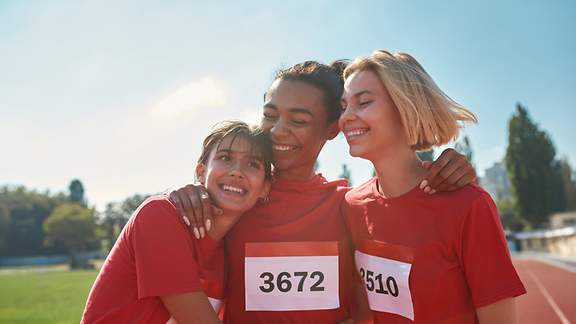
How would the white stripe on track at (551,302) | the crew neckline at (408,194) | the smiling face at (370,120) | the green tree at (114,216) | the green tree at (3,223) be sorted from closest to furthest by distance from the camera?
the crew neckline at (408,194), the smiling face at (370,120), the white stripe on track at (551,302), the green tree at (3,223), the green tree at (114,216)

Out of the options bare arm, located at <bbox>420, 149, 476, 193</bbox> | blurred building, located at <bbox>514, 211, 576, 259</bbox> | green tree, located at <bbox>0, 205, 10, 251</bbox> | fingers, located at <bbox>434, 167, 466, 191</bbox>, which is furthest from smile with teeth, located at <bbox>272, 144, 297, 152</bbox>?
Result: green tree, located at <bbox>0, 205, 10, 251</bbox>

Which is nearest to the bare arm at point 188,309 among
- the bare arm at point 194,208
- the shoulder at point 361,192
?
the bare arm at point 194,208

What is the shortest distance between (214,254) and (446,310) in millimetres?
1295

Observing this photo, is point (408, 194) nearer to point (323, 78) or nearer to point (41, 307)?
point (323, 78)

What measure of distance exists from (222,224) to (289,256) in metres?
0.45

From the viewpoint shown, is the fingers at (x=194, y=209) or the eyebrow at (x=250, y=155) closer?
the fingers at (x=194, y=209)

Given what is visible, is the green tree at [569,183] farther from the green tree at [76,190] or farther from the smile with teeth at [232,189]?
the green tree at [76,190]

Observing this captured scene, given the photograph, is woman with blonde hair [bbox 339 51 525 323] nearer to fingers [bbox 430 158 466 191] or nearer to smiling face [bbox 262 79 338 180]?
fingers [bbox 430 158 466 191]

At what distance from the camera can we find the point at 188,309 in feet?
7.09

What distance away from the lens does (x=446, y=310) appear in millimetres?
2229

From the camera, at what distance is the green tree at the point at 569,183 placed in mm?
60781

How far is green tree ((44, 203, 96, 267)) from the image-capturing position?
184 ft

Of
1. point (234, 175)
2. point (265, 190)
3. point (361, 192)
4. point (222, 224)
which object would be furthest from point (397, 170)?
point (222, 224)

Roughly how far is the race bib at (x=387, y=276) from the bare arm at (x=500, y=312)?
1.16 feet
